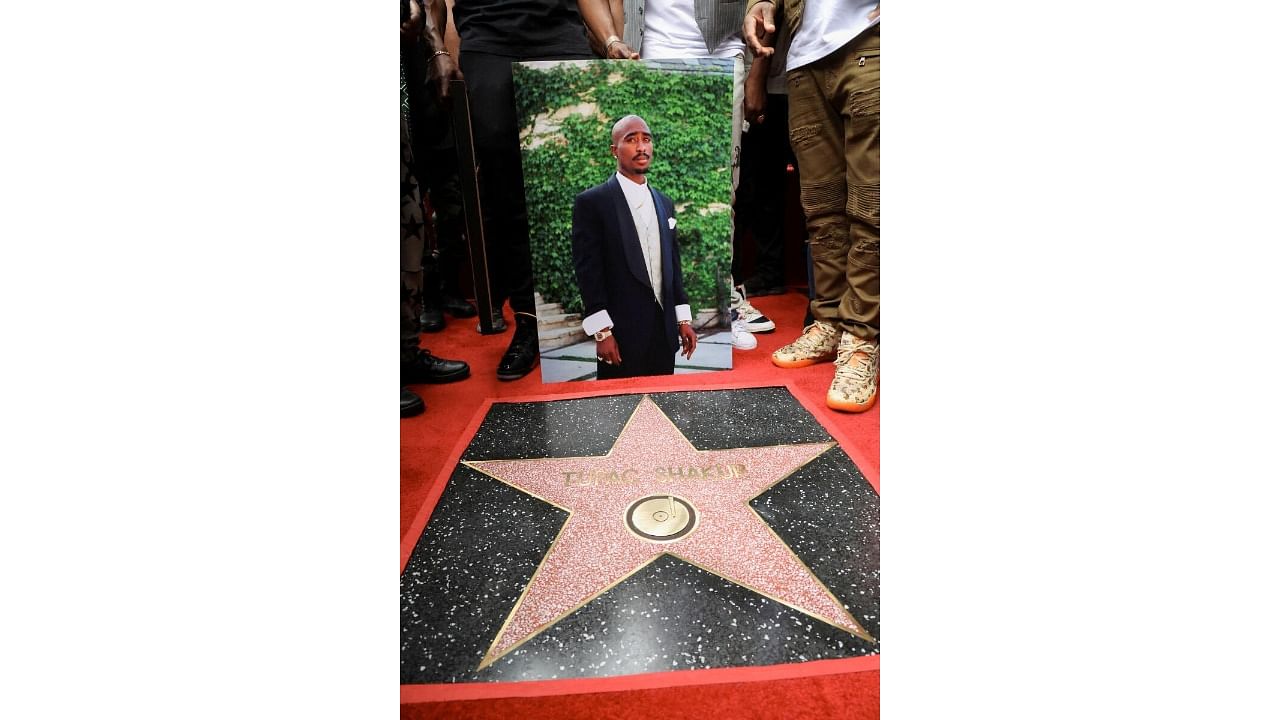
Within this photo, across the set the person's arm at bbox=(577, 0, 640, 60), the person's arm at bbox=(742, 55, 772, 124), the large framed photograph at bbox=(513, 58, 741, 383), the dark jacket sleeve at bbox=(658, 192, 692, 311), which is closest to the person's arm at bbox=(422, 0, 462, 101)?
the large framed photograph at bbox=(513, 58, 741, 383)

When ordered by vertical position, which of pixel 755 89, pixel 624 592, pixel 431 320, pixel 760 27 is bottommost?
pixel 624 592

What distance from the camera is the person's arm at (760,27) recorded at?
1775 mm

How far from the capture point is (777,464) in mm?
1258

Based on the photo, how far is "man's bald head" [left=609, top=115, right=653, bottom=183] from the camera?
Result: 1.74 meters

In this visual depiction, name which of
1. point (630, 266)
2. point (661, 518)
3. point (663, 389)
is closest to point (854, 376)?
point (663, 389)

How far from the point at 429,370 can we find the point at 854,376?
116cm

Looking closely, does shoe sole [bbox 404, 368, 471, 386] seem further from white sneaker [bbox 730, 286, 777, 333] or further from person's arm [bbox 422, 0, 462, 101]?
white sneaker [bbox 730, 286, 777, 333]

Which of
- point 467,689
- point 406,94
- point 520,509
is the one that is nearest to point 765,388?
point 520,509

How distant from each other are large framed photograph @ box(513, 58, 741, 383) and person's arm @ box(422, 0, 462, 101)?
177 millimetres

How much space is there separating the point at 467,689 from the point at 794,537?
54 cm

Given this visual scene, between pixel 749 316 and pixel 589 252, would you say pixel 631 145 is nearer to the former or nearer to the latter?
pixel 589 252

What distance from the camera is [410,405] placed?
1.58 m

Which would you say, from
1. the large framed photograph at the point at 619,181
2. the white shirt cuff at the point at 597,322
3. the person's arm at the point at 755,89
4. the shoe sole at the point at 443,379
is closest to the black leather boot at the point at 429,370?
the shoe sole at the point at 443,379

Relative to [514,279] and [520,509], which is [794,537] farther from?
[514,279]
